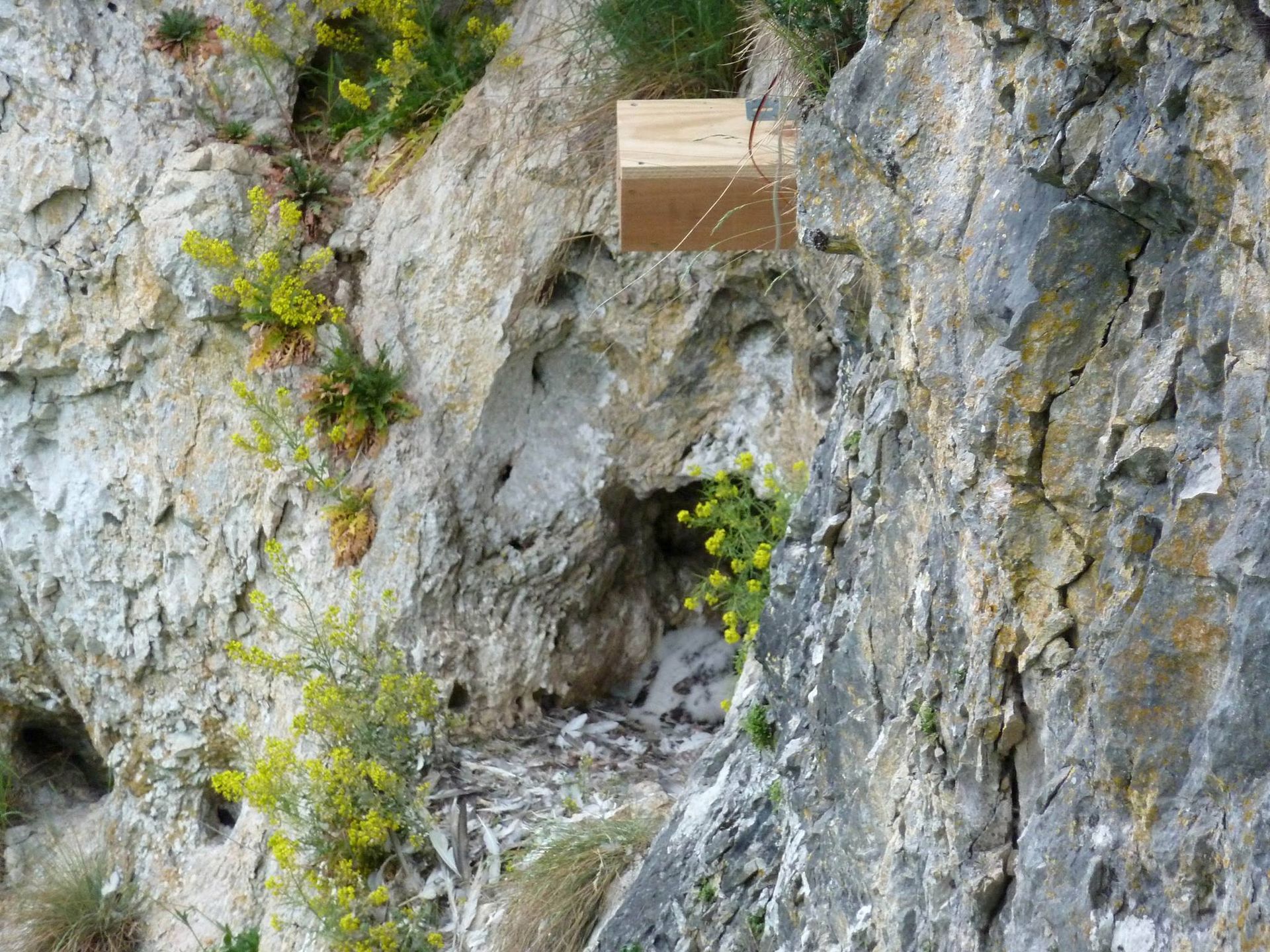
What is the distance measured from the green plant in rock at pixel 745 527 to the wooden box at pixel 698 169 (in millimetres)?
1248

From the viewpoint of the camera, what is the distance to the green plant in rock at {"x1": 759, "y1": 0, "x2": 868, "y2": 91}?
2566 mm

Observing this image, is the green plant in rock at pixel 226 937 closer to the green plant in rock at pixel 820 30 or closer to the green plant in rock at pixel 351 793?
the green plant in rock at pixel 351 793

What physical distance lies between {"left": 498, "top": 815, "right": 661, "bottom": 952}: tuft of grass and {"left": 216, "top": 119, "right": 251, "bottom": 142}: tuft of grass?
10.1 feet

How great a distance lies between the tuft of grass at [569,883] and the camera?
11.2 ft

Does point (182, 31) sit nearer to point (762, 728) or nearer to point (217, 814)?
point (217, 814)

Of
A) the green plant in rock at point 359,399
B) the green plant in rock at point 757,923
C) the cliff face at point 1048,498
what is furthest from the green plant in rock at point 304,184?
the green plant in rock at point 757,923

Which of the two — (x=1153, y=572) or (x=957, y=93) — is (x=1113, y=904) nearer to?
(x=1153, y=572)

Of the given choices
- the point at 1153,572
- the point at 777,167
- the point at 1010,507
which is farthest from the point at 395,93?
the point at 1153,572

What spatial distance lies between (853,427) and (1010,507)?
38.5 inches

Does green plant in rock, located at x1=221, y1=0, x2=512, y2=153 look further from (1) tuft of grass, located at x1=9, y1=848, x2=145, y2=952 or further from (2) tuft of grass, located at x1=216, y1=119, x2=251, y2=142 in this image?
(1) tuft of grass, located at x1=9, y1=848, x2=145, y2=952

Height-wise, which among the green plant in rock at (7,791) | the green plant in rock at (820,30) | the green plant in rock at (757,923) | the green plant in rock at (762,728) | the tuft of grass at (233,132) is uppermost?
the tuft of grass at (233,132)

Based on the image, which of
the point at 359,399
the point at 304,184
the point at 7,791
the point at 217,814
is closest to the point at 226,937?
the point at 217,814

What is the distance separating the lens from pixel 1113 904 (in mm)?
1547

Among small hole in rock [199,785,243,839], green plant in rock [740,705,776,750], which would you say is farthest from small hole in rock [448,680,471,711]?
green plant in rock [740,705,776,750]
